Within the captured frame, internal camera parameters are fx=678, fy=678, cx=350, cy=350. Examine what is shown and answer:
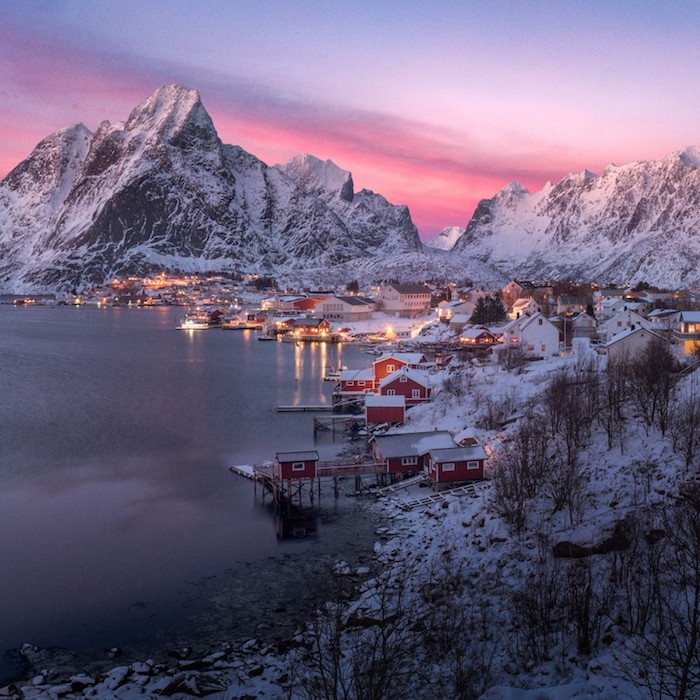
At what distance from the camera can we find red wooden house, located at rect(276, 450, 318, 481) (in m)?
22.6

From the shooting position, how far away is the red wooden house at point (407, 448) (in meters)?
23.7

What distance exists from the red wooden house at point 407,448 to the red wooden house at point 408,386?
27.6 feet

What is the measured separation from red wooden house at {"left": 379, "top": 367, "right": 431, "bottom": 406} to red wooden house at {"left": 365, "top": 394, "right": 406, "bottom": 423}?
1668 millimetres

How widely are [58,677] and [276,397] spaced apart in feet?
96.6

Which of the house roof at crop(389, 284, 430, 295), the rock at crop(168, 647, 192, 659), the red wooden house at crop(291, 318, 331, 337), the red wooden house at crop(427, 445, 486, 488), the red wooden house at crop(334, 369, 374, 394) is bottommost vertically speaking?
the rock at crop(168, 647, 192, 659)

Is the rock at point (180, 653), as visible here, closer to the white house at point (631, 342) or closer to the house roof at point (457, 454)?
the house roof at point (457, 454)

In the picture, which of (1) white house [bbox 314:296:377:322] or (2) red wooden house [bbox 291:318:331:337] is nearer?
(2) red wooden house [bbox 291:318:331:337]

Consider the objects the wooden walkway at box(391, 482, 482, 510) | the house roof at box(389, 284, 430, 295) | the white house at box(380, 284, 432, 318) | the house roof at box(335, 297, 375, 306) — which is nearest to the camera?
the wooden walkway at box(391, 482, 482, 510)

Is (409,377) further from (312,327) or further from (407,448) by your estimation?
(312,327)

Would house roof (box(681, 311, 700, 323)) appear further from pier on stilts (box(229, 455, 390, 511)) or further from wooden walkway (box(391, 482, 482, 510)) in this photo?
pier on stilts (box(229, 455, 390, 511))

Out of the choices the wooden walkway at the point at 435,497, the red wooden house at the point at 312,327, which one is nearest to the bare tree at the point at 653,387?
the wooden walkway at the point at 435,497

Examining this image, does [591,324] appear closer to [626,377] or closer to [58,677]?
[626,377]

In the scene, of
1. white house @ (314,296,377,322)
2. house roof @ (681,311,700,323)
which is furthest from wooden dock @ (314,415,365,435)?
white house @ (314,296,377,322)

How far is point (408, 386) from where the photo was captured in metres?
33.6
